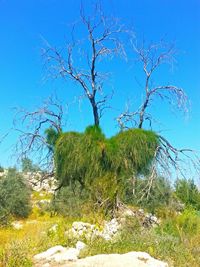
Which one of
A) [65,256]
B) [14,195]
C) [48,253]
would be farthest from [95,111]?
[14,195]

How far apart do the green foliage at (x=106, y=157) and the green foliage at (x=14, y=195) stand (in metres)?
11.9

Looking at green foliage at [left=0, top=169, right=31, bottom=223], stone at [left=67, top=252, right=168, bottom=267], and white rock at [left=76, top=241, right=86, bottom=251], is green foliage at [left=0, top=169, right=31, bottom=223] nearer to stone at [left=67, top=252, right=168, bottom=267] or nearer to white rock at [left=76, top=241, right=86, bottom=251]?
white rock at [left=76, top=241, right=86, bottom=251]

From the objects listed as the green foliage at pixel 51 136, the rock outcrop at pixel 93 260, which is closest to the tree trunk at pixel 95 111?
the green foliage at pixel 51 136

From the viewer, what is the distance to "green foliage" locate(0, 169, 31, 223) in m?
24.3

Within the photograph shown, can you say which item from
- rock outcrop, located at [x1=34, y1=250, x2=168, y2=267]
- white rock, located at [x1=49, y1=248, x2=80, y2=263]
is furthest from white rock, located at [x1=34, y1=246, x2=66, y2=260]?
white rock, located at [x1=49, y1=248, x2=80, y2=263]

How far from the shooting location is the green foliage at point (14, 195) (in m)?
24.3

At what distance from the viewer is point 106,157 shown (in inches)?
488

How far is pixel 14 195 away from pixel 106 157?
14068mm

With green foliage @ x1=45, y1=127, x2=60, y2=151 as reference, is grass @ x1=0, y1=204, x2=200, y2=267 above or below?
below

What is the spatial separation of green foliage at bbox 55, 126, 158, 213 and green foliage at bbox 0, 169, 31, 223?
11.9 metres

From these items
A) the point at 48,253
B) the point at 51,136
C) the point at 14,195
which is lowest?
the point at 48,253

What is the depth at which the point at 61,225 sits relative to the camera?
9.31 meters

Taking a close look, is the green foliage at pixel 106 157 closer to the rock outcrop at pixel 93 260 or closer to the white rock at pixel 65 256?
the white rock at pixel 65 256

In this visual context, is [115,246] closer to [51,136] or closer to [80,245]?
[80,245]
